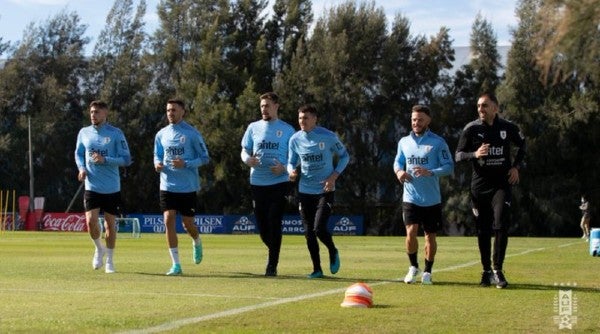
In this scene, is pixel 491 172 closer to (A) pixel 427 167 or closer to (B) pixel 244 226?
(A) pixel 427 167

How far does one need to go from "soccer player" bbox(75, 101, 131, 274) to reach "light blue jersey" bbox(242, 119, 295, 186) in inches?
75.9

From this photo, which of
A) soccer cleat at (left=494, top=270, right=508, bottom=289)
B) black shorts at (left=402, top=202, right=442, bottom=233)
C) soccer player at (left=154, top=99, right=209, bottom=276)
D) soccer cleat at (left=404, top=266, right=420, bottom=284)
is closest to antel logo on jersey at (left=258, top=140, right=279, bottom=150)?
soccer player at (left=154, top=99, right=209, bottom=276)

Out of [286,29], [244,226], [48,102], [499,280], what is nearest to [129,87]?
[48,102]

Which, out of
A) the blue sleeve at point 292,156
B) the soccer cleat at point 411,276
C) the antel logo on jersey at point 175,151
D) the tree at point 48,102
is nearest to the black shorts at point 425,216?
the soccer cleat at point 411,276

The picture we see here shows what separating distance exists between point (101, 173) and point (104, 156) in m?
0.24

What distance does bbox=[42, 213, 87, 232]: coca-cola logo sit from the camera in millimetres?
53688

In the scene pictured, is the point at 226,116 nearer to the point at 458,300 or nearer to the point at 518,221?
the point at 518,221

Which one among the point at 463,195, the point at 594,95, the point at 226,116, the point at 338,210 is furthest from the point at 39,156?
the point at 594,95

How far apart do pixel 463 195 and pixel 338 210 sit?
339 inches

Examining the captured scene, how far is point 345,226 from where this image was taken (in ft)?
178

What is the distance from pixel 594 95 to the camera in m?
52.6

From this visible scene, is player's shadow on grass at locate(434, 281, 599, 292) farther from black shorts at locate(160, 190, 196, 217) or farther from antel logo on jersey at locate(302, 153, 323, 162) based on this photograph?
black shorts at locate(160, 190, 196, 217)

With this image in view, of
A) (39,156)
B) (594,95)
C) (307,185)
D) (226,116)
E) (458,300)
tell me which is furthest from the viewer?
(39,156)

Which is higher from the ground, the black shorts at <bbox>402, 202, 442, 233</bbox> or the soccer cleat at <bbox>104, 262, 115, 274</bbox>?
the black shorts at <bbox>402, 202, 442, 233</bbox>
